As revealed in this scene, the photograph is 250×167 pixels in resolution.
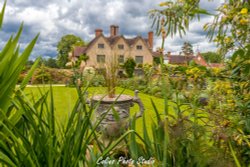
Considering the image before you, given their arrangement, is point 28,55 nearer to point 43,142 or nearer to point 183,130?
point 43,142

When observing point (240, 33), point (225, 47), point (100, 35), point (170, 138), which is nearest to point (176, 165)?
point (170, 138)

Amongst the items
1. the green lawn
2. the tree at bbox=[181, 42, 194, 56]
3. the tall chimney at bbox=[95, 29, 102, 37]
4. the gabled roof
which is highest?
the tall chimney at bbox=[95, 29, 102, 37]

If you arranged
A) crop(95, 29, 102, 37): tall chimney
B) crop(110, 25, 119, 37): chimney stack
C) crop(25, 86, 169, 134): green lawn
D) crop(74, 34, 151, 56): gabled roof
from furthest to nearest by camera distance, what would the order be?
crop(110, 25, 119, 37): chimney stack, crop(74, 34, 151, 56): gabled roof, crop(95, 29, 102, 37): tall chimney, crop(25, 86, 169, 134): green lawn

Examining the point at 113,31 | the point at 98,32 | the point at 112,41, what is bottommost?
the point at 112,41

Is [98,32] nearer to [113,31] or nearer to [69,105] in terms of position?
[113,31]

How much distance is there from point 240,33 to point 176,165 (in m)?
0.97

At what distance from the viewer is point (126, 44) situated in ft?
95.9

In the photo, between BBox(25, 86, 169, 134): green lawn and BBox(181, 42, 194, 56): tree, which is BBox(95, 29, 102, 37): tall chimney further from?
BBox(181, 42, 194, 56): tree

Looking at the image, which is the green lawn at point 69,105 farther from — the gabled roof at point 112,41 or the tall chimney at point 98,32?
the tall chimney at point 98,32

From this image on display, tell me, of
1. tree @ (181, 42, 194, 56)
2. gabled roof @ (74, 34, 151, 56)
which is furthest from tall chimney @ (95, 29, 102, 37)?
tree @ (181, 42, 194, 56)

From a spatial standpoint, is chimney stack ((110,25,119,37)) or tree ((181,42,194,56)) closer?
tree ((181,42,194,56))

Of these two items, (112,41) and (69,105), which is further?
(112,41)

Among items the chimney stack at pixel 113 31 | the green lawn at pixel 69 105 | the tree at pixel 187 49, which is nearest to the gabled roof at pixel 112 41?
the chimney stack at pixel 113 31

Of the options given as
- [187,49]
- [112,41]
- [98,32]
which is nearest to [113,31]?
[112,41]
